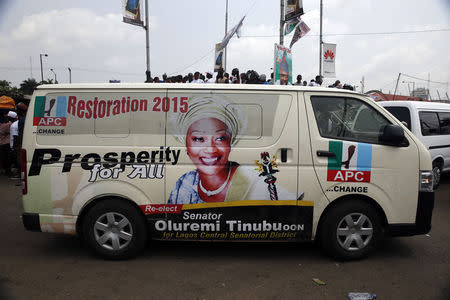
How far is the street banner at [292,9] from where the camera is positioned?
10.3 meters

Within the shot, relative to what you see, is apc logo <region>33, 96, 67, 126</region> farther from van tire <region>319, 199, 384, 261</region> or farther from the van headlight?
the van headlight

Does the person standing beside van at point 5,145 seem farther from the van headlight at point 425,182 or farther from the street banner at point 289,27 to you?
the van headlight at point 425,182

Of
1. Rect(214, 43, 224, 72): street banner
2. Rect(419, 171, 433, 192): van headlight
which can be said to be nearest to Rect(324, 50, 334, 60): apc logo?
Rect(214, 43, 224, 72): street banner

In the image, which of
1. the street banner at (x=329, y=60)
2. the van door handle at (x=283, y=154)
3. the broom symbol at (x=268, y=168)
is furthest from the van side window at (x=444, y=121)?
the street banner at (x=329, y=60)

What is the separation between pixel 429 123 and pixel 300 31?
574 centimetres

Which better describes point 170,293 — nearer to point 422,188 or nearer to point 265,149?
point 265,149

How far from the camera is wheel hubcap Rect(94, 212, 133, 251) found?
3908 millimetres

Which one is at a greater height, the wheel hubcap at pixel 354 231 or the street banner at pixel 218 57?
the street banner at pixel 218 57

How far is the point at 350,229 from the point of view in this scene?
395cm

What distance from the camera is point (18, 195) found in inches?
289

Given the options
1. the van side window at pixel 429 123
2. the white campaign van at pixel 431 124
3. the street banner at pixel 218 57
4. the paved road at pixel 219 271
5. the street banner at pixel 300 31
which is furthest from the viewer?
the street banner at pixel 218 57

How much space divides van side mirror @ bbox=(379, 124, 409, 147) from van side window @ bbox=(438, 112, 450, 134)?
204 inches

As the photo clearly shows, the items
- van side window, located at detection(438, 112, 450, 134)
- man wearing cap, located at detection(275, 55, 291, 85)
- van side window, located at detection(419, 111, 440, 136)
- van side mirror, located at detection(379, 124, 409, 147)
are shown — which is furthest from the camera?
man wearing cap, located at detection(275, 55, 291, 85)

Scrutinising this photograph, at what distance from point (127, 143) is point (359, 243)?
303 centimetres
